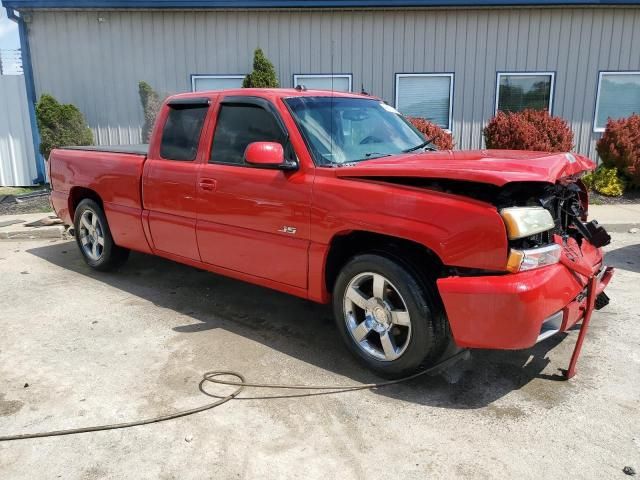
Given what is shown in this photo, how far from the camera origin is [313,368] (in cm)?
373

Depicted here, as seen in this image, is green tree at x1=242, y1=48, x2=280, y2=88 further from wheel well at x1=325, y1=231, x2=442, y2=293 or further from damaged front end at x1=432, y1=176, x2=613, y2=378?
damaged front end at x1=432, y1=176, x2=613, y2=378

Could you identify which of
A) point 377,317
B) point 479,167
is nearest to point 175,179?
point 377,317

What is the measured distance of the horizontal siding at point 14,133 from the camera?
460 inches

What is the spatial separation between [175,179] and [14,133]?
30.2ft

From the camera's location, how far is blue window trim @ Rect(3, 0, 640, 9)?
10.6 m

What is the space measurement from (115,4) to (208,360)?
9426 mm

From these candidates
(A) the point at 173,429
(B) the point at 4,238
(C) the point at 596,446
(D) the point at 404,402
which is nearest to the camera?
(C) the point at 596,446

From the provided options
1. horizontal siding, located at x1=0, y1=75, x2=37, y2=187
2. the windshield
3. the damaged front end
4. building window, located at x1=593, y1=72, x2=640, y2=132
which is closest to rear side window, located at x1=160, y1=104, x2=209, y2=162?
the windshield

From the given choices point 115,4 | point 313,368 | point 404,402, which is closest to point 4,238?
point 115,4

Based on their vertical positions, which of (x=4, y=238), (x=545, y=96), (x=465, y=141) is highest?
(x=545, y=96)

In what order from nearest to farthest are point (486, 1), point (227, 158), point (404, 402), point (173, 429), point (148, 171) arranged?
point (173, 429), point (404, 402), point (227, 158), point (148, 171), point (486, 1)

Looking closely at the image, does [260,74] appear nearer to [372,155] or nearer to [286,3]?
[286,3]

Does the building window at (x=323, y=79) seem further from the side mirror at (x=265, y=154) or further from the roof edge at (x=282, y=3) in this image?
→ the side mirror at (x=265, y=154)

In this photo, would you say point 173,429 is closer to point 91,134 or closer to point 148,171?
point 148,171
